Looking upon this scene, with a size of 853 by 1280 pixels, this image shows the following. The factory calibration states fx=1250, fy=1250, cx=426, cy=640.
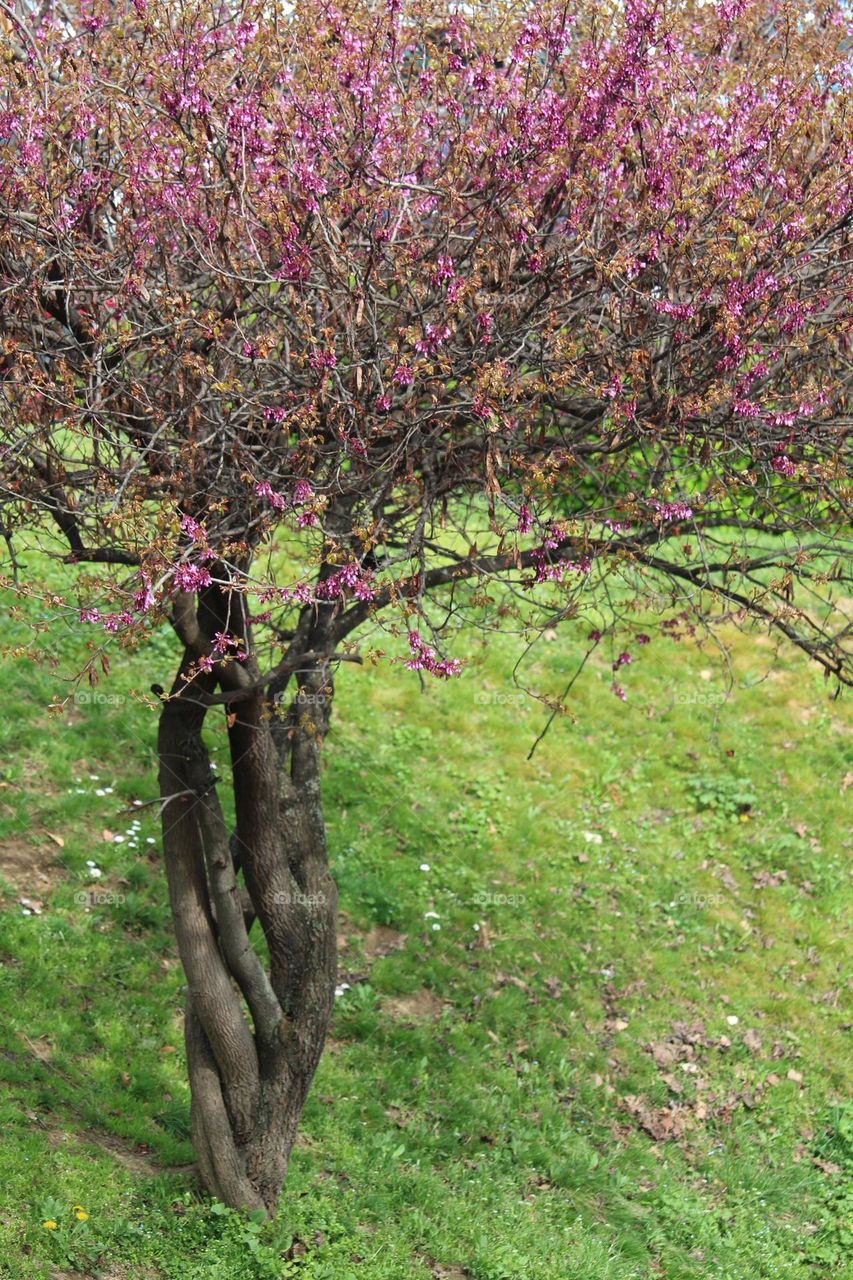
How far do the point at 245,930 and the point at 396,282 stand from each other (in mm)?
3468

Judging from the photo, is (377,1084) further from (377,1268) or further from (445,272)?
(445,272)

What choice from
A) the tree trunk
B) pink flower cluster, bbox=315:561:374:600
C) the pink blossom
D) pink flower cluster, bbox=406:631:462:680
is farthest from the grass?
pink flower cluster, bbox=406:631:462:680

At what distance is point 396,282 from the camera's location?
551 centimetres

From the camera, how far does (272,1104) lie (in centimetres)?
670

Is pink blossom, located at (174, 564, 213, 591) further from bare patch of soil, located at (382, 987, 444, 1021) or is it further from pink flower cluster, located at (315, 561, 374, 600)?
bare patch of soil, located at (382, 987, 444, 1021)

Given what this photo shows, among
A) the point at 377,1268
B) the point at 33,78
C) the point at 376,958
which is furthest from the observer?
the point at 376,958

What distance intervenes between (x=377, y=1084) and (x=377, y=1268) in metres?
1.72

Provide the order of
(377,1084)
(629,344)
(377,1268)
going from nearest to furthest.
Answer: (629,344)
(377,1268)
(377,1084)

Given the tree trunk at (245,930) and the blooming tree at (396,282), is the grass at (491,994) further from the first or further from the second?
the blooming tree at (396,282)

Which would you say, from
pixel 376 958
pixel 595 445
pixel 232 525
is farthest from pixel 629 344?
pixel 376 958

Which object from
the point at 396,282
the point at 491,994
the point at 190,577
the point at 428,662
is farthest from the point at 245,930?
the point at 396,282

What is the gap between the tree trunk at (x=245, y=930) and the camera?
6.55 meters

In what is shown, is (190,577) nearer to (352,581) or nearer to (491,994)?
(352,581)

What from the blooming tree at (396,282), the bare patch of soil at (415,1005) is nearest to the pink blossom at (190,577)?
the blooming tree at (396,282)
